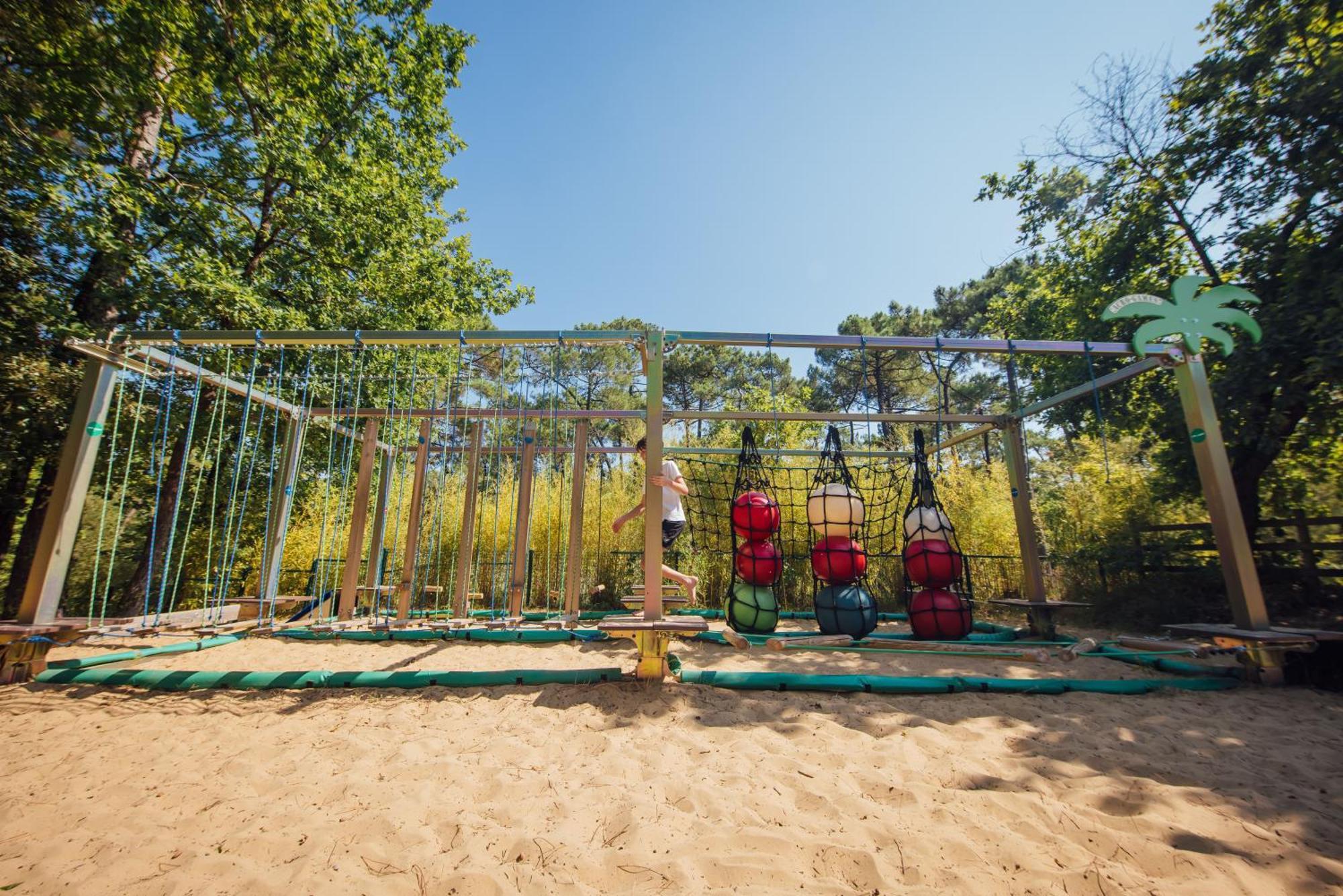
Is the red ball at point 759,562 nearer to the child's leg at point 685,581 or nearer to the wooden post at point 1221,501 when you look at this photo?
the child's leg at point 685,581

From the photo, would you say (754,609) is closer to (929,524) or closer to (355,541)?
(929,524)

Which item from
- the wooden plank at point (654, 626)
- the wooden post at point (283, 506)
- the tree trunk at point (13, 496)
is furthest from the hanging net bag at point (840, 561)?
the tree trunk at point (13, 496)

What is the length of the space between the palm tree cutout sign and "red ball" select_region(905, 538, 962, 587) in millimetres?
2146

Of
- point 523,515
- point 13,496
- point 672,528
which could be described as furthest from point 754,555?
point 13,496

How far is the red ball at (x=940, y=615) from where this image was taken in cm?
444

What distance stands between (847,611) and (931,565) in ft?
2.54

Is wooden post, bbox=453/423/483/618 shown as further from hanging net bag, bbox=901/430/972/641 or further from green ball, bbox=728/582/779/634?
hanging net bag, bbox=901/430/972/641

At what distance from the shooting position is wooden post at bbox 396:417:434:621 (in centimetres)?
459

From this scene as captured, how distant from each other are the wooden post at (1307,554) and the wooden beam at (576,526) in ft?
25.4

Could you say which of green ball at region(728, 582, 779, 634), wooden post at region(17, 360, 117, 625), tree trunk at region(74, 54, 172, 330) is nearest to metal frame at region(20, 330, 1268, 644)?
wooden post at region(17, 360, 117, 625)

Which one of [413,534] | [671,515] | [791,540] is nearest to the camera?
[413,534]

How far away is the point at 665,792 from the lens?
2041 mm

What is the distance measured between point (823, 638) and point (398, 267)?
356 inches

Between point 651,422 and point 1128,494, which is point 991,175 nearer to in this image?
point 1128,494
